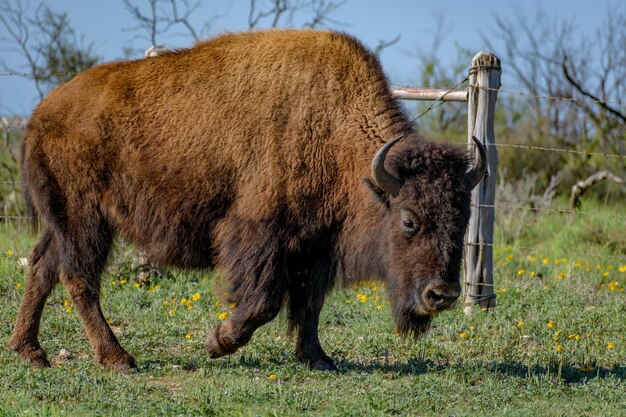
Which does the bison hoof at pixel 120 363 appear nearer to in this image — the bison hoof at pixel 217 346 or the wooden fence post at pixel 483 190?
the bison hoof at pixel 217 346

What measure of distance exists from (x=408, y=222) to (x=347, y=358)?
157 centimetres

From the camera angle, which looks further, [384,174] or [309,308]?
[309,308]

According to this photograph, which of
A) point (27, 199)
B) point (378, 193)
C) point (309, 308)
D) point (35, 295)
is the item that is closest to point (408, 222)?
point (378, 193)

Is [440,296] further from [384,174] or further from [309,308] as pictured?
[309,308]

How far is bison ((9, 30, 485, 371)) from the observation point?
6.09 meters

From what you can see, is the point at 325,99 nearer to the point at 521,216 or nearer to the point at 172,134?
the point at 172,134

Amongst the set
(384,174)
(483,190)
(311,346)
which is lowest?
(311,346)

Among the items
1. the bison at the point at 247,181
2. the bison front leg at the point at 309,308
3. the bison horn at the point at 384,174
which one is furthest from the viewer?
the bison front leg at the point at 309,308

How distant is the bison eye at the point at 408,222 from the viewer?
233 inches

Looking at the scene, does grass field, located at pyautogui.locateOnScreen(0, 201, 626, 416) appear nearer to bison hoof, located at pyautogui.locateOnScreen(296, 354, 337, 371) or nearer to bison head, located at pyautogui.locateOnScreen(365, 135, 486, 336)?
bison hoof, located at pyautogui.locateOnScreen(296, 354, 337, 371)

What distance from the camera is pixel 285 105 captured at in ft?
21.4

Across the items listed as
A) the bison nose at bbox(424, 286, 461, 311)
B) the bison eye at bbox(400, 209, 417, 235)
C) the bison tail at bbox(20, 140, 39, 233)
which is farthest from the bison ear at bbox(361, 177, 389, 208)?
the bison tail at bbox(20, 140, 39, 233)

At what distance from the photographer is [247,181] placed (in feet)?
21.1

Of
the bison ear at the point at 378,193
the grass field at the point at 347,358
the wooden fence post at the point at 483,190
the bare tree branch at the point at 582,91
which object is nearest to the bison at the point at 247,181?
the bison ear at the point at 378,193
